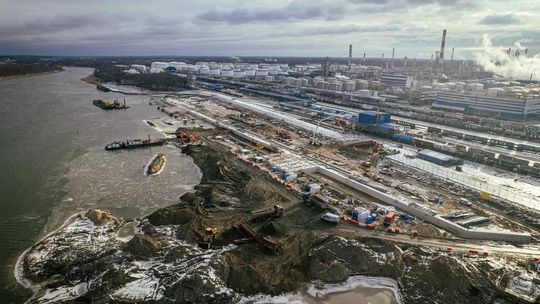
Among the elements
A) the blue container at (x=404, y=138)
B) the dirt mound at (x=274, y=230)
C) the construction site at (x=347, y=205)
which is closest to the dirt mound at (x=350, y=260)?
the construction site at (x=347, y=205)

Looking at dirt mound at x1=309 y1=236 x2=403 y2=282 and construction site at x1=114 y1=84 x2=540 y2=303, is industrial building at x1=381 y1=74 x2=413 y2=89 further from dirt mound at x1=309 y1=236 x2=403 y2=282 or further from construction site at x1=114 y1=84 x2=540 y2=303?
dirt mound at x1=309 y1=236 x2=403 y2=282

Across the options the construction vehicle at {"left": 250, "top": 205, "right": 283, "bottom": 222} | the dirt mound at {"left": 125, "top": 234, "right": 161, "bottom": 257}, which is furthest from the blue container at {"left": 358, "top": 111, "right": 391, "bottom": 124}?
the dirt mound at {"left": 125, "top": 234, "right": 161, "bottom": 257}

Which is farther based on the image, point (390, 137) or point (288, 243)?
point (390, 137)

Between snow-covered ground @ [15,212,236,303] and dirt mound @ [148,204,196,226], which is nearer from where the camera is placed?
snow-covered ground @ [15,212,236,303]

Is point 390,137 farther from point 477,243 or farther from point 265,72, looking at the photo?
point 265,72

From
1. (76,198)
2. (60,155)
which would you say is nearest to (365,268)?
(76,198)

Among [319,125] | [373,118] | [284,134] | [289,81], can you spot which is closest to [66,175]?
[284,134]

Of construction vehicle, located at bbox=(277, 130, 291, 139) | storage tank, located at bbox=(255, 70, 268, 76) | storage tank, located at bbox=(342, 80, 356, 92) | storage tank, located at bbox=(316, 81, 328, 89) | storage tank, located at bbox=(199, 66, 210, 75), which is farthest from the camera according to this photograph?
storage tank, located at bbox=(199, 66, 210, 75)
